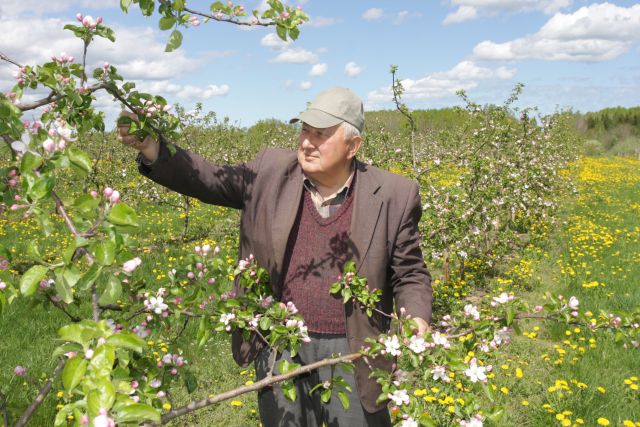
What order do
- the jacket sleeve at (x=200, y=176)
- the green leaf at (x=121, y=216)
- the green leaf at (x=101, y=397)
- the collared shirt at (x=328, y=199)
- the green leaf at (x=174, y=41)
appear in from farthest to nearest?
1. the collared shirt at (x=328, y=199)
2. the jacket sleeve at (x=200, y=176)
3. the green leaf at (x=174, y=41)
4. the green leaf at (x=121, y=216)
5. the green leaf at (x=101, y=397)

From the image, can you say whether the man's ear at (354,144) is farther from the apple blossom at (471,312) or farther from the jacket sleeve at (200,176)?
the apple blossom at (471,312)

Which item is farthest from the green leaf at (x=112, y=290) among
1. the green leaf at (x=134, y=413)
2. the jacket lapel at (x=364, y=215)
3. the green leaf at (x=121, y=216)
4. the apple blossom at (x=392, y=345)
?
the jacket lapel at (x=364, y=215)

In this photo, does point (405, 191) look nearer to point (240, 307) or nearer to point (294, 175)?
point (294, 175)

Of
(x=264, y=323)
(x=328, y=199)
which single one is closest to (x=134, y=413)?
(x=264, y=323)

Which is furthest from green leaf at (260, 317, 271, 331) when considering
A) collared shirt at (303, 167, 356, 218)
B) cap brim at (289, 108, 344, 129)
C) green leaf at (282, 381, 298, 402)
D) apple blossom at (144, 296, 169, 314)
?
cap brim at (289, 108, 344, 129)

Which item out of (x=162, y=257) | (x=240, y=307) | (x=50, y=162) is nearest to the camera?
(x=50, y=162)

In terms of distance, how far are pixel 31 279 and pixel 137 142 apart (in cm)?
113

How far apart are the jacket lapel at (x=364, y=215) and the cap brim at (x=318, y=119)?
37 cm

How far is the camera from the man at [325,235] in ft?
8.23

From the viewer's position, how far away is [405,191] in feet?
8.80

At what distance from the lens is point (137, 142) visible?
6.81ft

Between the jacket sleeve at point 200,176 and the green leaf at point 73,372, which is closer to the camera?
the green leaf at point 73,372

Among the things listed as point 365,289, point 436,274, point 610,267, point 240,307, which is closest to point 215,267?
point 240,307

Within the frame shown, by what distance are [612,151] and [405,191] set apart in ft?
154
